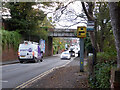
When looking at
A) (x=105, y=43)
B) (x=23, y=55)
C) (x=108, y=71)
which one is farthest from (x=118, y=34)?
(x=23, y=55)

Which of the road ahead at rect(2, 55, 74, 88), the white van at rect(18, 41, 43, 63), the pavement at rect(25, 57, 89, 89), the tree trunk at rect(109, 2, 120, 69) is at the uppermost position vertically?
the tree trunk at rect(109, 2, 120, 69)

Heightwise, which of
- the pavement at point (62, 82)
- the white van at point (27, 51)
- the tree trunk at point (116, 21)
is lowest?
the pavement at point (62, 82)

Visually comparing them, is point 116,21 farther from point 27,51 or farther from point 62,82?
point 27,51

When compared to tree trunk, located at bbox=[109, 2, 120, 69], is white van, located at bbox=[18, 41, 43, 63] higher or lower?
lower

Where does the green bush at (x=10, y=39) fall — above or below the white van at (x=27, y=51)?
above

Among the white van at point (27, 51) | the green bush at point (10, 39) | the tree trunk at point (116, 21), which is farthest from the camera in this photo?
the green bush at point (10, 39)

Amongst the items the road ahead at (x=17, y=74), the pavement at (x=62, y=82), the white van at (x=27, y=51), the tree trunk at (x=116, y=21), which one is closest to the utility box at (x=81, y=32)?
the pavement at (x=62, y=82)

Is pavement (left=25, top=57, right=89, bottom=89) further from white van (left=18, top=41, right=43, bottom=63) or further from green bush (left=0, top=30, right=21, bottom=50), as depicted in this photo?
green bush (left=0, top=30, right=21, bottom=50)

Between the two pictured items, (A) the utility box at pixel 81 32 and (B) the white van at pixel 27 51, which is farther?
(B) the white van at pixel 27 51

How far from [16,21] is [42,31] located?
8493 millimetres

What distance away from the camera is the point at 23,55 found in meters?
21.7

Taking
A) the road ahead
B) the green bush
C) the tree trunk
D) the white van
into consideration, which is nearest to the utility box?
the road ahead

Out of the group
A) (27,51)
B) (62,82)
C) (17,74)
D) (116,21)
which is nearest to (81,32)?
(62,82)

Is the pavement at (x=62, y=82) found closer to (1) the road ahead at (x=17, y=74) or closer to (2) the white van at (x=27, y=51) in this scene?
(1) the road ahead at (x=17, y=74)
